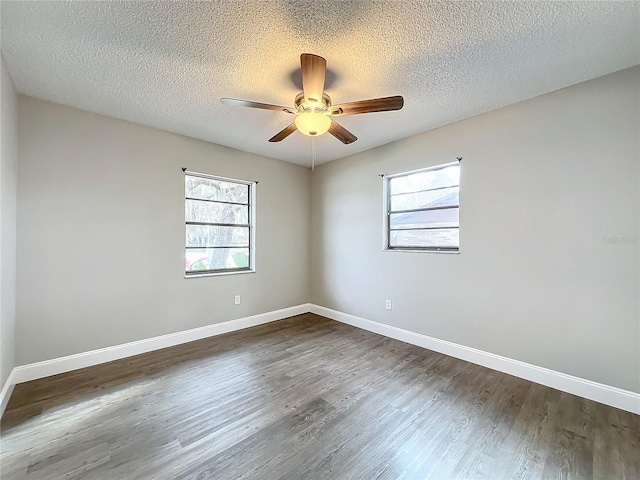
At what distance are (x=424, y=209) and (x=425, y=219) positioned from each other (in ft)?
0.41

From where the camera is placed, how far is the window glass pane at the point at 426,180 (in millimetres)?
3061

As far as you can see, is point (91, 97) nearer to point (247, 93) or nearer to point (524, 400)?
point (247, 93)

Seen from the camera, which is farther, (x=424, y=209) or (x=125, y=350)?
(x=424, y=209)

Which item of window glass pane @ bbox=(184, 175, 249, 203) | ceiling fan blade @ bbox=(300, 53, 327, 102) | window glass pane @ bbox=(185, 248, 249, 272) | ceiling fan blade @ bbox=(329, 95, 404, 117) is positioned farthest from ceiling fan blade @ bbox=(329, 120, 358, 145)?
window glass pane @ bbox=(185, 248, 249, 272)

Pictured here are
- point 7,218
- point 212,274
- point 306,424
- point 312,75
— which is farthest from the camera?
point 212,274

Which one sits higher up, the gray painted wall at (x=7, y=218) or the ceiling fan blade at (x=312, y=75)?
the ceiling fan blade at (x=312, y=75)

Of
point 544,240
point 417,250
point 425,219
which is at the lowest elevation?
point 417,250

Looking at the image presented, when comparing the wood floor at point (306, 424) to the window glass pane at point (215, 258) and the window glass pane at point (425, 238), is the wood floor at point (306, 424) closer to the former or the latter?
the window glass pane at point (215, 258)

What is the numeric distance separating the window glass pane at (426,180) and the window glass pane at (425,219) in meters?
0.31

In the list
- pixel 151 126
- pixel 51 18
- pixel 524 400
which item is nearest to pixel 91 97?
pixel 151 126

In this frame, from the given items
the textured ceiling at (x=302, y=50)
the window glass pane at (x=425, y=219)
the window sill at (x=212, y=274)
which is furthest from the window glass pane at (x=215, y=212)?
the window glass pane at (x=425, y=219)

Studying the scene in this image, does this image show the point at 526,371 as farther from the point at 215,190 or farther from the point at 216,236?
the point at 215,190

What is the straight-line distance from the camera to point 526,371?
2457 millimetres

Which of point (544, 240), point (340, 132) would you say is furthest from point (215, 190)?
point (544, 240)
